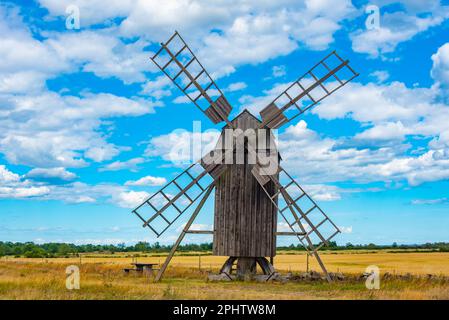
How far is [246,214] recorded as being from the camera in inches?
962

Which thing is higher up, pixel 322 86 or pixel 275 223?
pixel 322 86

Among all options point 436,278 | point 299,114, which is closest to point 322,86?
point 299,114

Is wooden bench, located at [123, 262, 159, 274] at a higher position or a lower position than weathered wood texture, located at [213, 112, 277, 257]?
lower

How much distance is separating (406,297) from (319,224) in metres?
6.25

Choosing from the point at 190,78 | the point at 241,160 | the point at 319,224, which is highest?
the point at 190,78

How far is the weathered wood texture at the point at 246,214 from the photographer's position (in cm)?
2445

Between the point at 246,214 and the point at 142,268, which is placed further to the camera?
the point at 142,268

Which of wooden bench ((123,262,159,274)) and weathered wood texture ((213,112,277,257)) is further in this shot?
wooden bench ((123,262,159,274))

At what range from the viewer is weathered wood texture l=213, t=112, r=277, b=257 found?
24.5 metres

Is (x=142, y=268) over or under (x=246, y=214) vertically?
under

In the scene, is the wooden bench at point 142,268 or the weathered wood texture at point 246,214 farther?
the wooden bench at point 142,268
